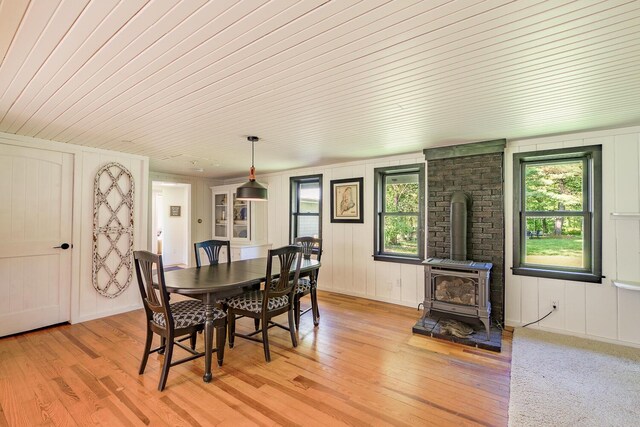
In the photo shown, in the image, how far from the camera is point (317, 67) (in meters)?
1.85

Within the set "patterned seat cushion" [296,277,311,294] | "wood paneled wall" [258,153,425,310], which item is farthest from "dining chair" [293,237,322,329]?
"wood paneled wall" [258,153,425,310]

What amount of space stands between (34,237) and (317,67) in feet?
12.7

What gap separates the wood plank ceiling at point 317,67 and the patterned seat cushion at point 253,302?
1720mm

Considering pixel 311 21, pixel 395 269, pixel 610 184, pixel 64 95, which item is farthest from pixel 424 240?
pixel 64 95

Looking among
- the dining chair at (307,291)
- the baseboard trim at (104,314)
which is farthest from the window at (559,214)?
the baseboard trim at (104,314)

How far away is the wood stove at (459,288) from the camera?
316cm

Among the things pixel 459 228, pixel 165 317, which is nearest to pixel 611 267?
pixel 459 228

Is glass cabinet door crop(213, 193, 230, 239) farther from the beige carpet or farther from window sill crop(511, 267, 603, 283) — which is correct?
the beige carpet

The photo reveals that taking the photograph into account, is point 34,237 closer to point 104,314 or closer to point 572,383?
point 104,314

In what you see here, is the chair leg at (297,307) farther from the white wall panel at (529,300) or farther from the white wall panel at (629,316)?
the white wall panel at (629,316)

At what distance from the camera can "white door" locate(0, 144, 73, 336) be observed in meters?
3.29

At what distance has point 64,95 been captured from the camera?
2264 mm

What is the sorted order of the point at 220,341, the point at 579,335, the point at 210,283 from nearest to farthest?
the point at 210,283, the point at 220,341, the point at 579,335

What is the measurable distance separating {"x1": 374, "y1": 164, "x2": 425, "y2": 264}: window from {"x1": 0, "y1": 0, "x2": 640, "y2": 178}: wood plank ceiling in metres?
1.25
